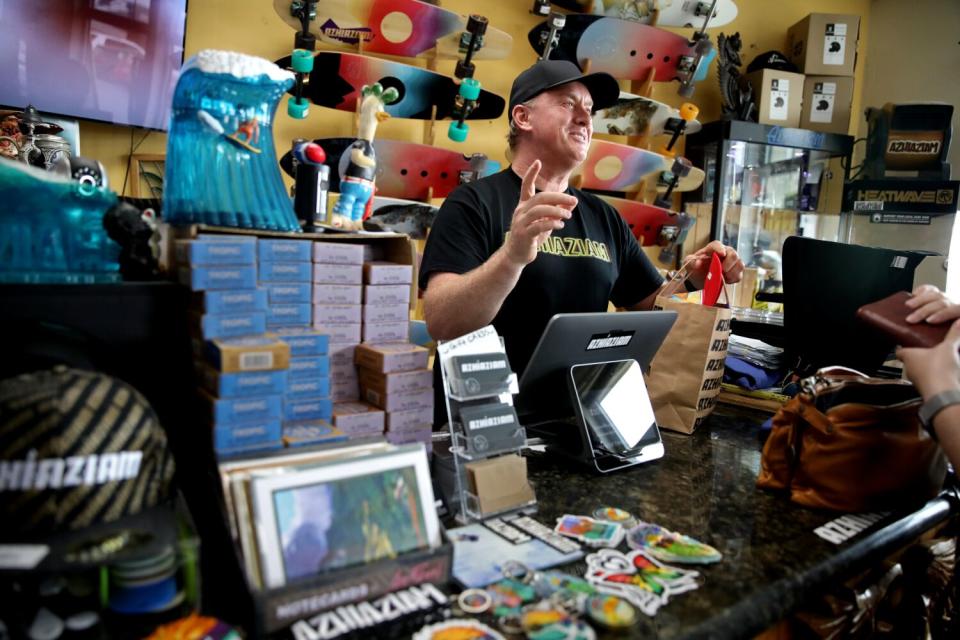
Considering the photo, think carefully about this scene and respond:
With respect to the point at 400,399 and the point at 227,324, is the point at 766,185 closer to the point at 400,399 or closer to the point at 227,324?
the point at 400,399

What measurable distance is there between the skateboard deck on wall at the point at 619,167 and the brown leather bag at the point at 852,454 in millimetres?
2511

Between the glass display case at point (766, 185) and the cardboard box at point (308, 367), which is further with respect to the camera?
the glass display case at point (766, 185)

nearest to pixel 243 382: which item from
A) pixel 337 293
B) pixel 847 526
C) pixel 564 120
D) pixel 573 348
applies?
pixel 337 293

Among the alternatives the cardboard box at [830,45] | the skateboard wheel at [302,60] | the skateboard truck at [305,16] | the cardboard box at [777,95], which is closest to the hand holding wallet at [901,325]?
the skateboard wheel at [302,60]

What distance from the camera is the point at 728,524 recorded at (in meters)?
1.00

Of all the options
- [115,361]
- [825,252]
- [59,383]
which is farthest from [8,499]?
[825,252]

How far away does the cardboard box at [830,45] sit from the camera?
4.15 m

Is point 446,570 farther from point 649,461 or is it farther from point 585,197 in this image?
point 585,197

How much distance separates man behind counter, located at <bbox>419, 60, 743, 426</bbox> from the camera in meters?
1.68

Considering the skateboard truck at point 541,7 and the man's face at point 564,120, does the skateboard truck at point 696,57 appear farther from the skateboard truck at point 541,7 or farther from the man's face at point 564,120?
the man's face at point 564,120

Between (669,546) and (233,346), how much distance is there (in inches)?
25.7

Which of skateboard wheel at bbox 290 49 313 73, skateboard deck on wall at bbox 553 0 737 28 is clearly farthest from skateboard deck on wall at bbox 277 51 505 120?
skateboard deck on wall at bbox 553 0 737 28

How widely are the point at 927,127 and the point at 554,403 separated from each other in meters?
4.29

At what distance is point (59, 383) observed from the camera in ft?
2.14
